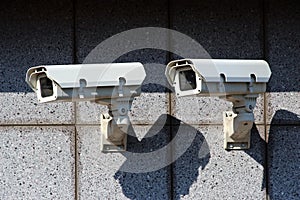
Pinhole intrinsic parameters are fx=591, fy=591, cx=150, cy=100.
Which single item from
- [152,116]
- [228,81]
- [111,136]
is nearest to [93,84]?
[111,136]

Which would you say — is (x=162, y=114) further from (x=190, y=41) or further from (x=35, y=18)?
(x=35, y=18)

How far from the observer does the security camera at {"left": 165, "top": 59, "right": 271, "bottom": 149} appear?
244cm

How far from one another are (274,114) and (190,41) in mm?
535

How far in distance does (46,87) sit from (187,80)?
60cm

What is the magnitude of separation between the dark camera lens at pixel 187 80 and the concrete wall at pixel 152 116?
31 centimetres

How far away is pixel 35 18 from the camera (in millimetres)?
2846

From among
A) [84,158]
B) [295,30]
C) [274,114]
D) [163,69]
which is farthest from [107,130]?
[295,30]

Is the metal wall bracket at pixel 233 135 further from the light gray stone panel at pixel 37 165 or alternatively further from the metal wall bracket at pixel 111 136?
the light gray stone panel at pixel 37 165

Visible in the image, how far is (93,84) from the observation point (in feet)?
8.12

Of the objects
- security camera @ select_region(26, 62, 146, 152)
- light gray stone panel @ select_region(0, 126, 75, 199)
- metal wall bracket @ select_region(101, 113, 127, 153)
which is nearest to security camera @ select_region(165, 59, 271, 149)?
security camera @ select_region(26, 62, 146, 152)

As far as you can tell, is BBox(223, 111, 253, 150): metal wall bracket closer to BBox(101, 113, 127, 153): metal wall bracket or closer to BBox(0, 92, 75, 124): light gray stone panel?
BBox(101, 113, 127, 153): metal wall bracket

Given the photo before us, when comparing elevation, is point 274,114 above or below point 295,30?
below

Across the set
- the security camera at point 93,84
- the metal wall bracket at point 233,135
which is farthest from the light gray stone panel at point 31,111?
the metal wall bracket at point 233,135

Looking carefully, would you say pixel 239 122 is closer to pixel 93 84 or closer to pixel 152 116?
pixel 152 116
